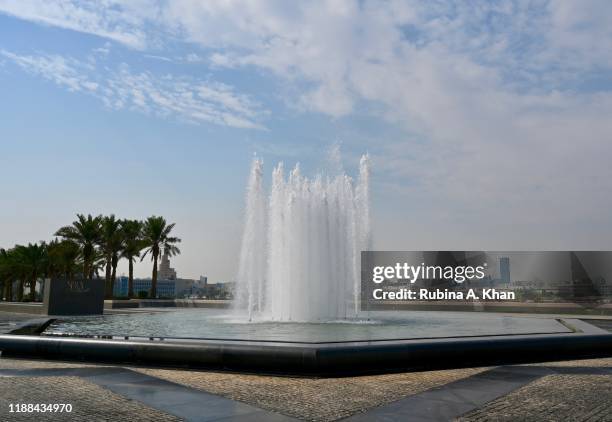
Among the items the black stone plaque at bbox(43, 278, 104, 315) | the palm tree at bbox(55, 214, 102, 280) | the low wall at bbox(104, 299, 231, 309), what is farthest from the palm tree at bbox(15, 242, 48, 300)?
the black stone plaque at bbox(43, 278, 104, 315)

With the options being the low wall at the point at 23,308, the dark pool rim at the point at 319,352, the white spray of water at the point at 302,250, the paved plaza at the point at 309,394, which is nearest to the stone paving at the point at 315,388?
the paved plaza at the point at 309,394

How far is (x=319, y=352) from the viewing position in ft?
27.0

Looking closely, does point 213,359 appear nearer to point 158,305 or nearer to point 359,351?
point 359,351

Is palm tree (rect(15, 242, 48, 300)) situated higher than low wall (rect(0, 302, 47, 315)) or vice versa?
palm tree (rect(15, 242, 48, 300))

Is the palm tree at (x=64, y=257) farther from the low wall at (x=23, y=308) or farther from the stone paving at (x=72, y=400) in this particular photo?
the stone paving at (x=72, y=400)

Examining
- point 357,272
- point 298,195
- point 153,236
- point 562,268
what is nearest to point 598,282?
point 562,268

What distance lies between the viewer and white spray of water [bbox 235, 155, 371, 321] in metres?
20.9

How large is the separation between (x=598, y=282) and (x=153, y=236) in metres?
44.8

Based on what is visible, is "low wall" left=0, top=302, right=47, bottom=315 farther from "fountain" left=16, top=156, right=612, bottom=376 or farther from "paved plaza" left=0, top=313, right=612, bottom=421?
"paved plaza" left=0, top=313, right=612, bottom=421

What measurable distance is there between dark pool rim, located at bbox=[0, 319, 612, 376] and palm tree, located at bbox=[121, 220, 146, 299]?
44343 mm

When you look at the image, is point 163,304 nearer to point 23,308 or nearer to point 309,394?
point 23,308

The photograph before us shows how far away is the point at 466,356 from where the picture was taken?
9.36 metres

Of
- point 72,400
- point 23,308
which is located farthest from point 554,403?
point 23,308

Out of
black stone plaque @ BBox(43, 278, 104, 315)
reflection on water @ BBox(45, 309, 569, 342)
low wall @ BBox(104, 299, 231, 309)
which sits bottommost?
low wall @ BBox(104, 299, 231, 309)
